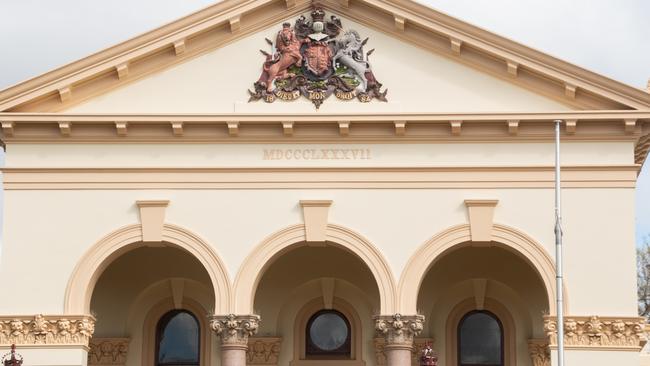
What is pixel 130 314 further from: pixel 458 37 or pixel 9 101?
pixel 458 37

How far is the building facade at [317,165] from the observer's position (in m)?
29.9

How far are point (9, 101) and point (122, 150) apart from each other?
2.60 meters

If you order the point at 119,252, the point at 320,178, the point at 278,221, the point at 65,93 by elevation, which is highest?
the point at 65,93

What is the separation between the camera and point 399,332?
97.2ft

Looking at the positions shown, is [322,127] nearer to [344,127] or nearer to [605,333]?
[344,127]

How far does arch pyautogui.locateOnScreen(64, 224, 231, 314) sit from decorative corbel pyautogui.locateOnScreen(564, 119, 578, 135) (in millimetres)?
7806

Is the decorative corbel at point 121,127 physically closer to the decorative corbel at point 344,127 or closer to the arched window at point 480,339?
the decorative corbel at point 344,127

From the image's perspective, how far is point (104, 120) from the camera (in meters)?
30.5

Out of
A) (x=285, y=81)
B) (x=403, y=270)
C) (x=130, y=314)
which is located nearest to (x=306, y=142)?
(x=285, y=81)

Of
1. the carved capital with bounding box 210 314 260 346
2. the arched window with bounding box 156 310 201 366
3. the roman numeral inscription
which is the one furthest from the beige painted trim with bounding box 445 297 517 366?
the arched window with bounding box 156 310 201 366

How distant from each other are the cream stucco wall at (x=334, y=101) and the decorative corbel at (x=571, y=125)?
0.54m

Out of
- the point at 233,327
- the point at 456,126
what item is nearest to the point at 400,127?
the point at 456,126

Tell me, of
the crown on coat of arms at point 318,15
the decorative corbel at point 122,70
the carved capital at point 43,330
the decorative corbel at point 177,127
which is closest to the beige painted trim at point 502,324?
the crown on coat of arms at point 318,15

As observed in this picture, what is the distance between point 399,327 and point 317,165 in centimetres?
389
